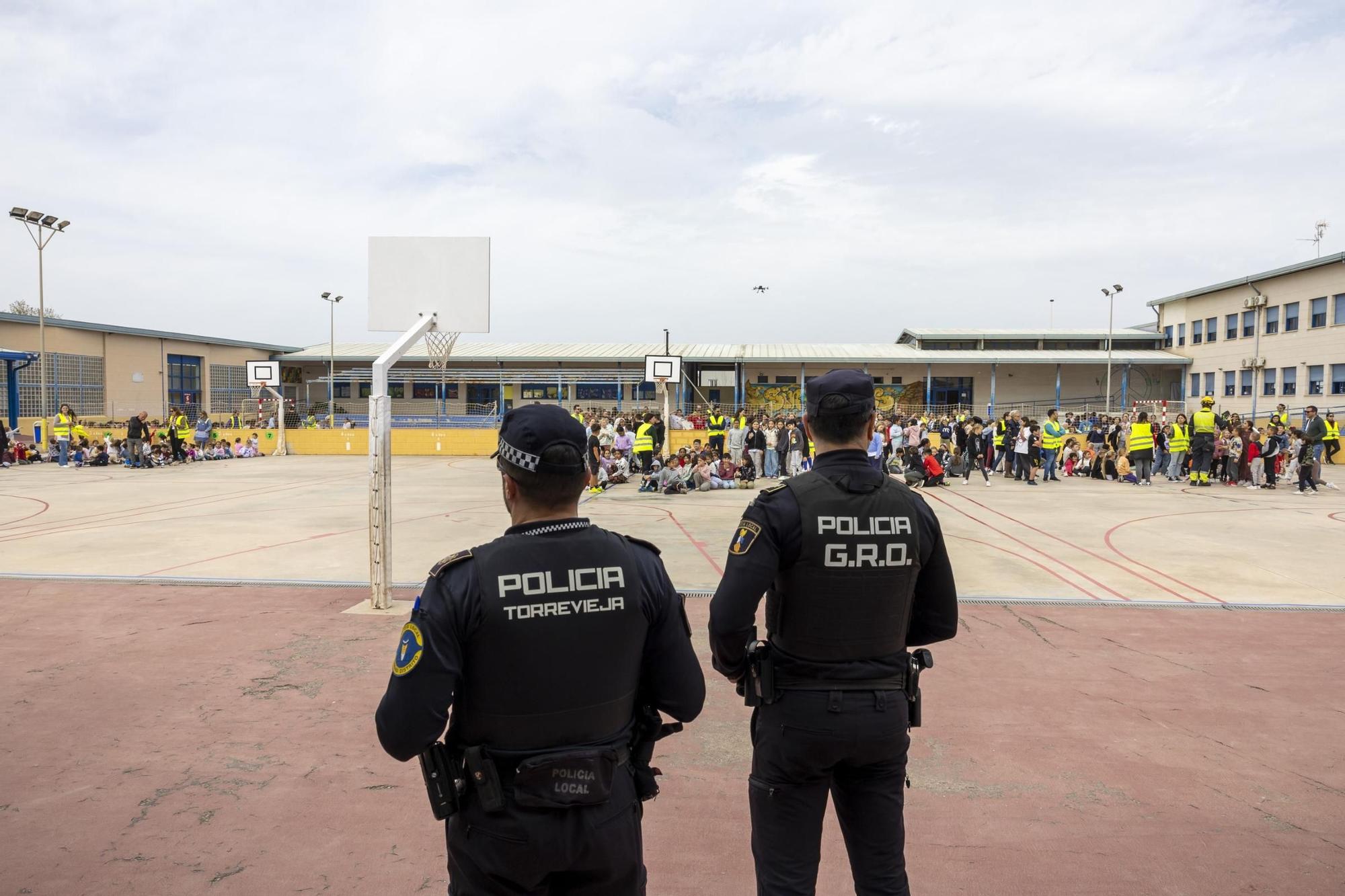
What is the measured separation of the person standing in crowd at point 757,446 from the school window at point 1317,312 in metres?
28.6

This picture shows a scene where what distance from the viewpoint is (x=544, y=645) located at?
2.02m

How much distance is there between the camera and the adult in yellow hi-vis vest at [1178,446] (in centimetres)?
1966

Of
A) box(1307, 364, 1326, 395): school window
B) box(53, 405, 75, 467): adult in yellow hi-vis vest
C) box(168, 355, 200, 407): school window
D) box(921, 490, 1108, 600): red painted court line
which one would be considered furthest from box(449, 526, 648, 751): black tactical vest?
box(168, 355, 200, 407): school window

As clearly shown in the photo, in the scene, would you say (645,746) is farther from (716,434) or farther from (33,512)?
(716,434)

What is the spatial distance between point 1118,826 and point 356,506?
13.6 meters

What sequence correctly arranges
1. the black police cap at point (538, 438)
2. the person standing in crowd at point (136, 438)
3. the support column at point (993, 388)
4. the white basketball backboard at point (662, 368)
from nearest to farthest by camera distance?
the black police cap at point (538, 438) < the person standing in crowd at point (136, 438) < the white basketball backboard at point (662, 368) < the support column at point (993, 388)

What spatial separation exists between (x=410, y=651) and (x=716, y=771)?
275 centimetres

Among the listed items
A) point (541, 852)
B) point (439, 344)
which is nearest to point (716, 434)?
point (439, 344)

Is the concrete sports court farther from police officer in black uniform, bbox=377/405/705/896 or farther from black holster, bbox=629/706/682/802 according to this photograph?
police officer in black uniform, bbox=377/405/705/896

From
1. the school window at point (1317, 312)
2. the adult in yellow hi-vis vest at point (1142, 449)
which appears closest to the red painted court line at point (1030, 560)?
the adult in yellow hi-vis vest at point (1142, 449)

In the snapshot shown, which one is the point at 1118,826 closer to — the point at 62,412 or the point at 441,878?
the point at 441,878

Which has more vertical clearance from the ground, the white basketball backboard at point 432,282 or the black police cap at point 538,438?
the white basketball backboard at point 432,282

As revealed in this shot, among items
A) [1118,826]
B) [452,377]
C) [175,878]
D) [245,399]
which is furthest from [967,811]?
[245,399]

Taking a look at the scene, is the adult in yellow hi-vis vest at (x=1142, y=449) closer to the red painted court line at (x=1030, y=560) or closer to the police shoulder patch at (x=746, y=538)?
the red painted court line at (x=1030, y=560)
